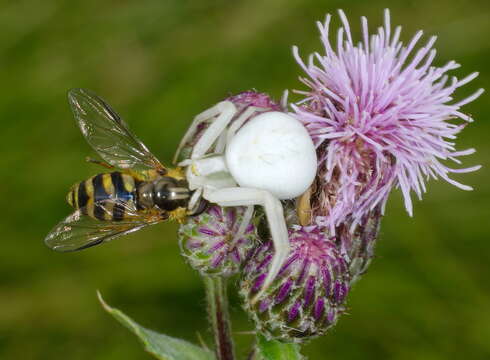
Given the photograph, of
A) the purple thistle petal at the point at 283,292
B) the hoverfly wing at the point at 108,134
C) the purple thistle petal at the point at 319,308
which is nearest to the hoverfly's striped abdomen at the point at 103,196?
the hoverfly wing at the point at 108,134

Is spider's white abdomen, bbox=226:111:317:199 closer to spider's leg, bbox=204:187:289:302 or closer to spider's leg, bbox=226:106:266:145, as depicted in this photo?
spider's leg, bbox=204:187:289:302

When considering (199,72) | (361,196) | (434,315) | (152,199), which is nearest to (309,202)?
(361,196)

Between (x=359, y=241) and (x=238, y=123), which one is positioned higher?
(x=238, y=123)

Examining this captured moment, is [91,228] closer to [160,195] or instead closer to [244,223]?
[160,195]

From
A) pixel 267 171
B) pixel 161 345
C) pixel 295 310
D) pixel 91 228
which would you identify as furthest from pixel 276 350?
pixel 91 228

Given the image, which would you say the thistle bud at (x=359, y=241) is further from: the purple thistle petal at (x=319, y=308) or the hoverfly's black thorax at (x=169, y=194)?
the hoverfly's black thorax at (x=169, y=194)

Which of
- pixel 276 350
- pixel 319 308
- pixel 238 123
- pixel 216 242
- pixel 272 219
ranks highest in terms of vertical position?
pixel 238 123

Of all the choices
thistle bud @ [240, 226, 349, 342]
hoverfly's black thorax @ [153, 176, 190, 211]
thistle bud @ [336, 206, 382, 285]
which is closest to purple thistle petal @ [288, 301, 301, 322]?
thistle bud @ [240, 226, 349, 342]
